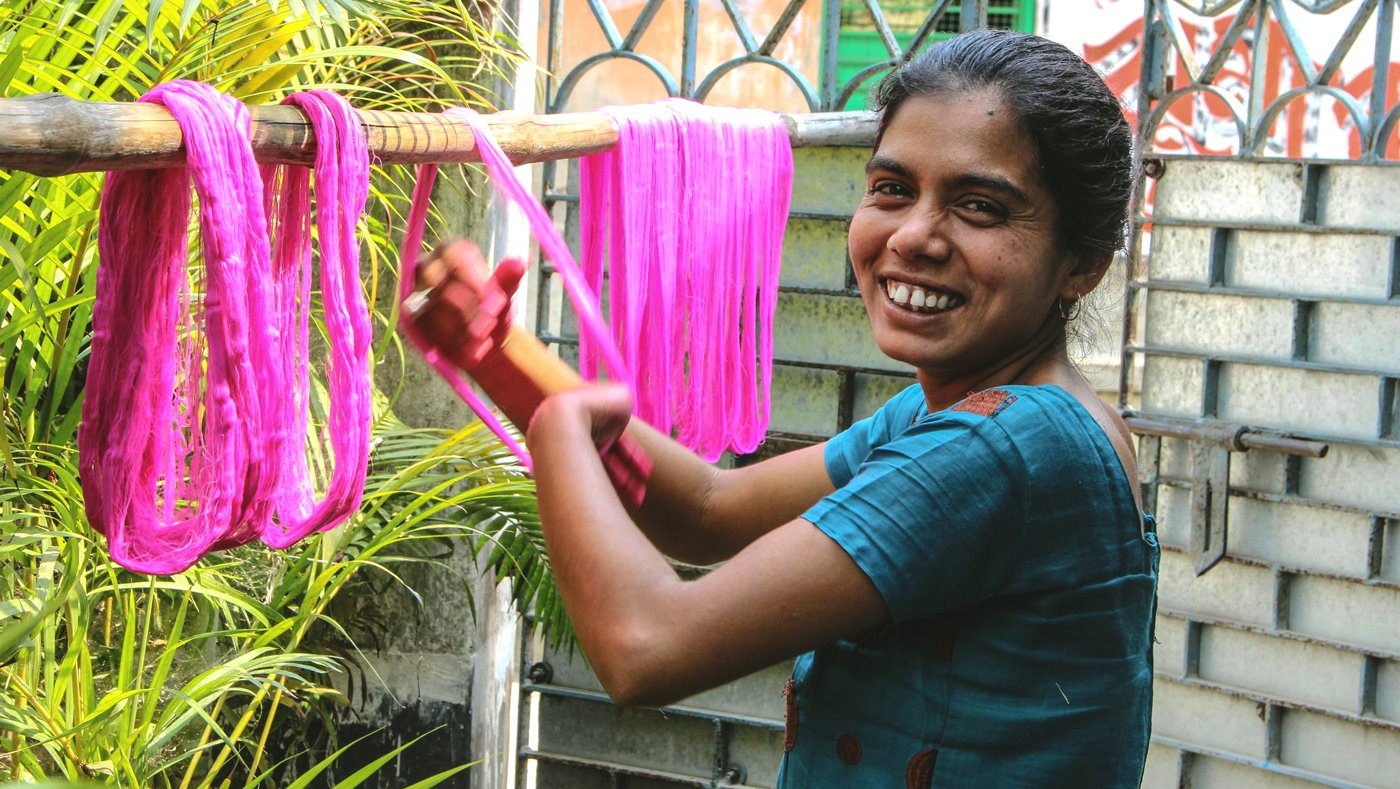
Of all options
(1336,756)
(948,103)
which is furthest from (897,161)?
(1336,756)

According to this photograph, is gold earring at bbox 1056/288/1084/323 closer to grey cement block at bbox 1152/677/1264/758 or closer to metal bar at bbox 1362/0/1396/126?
metal bar at bbox 1362/0/1396/126

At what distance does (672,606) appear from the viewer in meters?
1.08

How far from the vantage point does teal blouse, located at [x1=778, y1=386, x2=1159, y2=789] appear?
1113 millimetres

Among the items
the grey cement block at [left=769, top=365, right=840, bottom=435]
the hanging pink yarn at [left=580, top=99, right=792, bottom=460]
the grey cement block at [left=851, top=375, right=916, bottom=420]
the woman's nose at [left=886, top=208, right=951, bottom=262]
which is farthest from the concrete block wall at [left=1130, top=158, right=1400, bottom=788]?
the woman's nose at [left=886, top=208, right=951, bottom=262]

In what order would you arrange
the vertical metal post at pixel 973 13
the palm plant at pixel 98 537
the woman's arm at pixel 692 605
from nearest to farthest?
the woman's arm at pixel 692 605, the palm plant at pixel 98 537, the vertical metal post at pixel 973 13

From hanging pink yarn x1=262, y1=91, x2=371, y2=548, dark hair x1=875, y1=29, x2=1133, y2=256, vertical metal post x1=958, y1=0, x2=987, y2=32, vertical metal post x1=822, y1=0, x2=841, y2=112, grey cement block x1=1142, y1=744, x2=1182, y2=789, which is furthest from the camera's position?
grey cement block x1=1142, y1=744, x2=1182, y2=789

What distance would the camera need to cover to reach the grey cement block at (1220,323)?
3.52 metres

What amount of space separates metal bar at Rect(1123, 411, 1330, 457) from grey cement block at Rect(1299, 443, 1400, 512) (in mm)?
61

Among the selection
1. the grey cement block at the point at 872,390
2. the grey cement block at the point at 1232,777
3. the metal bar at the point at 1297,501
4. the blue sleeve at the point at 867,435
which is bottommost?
the grey cement block at the point at 1232,777

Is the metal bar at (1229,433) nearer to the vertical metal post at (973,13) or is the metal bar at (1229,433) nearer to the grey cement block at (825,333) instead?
the grey cement block at (825,333)

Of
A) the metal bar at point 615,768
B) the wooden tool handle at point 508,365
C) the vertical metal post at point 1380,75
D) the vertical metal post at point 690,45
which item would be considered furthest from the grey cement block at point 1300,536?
the wooden tool handle at point 508,365

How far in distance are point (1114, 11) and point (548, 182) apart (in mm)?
4381

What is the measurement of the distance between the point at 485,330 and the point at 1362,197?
108 inches

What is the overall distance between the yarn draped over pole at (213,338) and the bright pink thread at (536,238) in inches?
5.3
